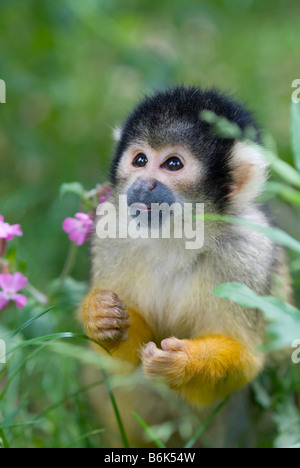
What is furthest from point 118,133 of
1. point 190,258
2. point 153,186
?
point 190,258

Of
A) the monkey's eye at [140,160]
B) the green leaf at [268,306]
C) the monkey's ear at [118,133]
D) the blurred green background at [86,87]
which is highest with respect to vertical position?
the blurred green background at [86,87]

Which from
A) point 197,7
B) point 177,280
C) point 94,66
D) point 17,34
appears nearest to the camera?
point 177,280

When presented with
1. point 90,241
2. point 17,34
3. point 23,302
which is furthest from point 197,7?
point 23,302

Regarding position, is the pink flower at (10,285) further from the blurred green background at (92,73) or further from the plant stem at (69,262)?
the blurred green background at (92,73)

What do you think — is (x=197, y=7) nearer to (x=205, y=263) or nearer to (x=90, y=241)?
(x=90, y=241)

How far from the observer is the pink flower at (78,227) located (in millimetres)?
2984

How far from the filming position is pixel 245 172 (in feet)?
9.50

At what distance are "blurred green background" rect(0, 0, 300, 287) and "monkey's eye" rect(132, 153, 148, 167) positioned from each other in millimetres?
1552

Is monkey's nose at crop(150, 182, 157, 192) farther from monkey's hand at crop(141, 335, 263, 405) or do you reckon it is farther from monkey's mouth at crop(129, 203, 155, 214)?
monkey's hand at crop(141, 335, 263, 405)

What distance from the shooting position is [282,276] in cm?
326

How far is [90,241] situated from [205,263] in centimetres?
83

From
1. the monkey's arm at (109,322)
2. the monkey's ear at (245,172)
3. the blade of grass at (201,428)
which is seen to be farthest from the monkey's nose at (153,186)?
the blade of grass at (201,428)

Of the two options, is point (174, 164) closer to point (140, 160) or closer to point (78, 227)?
point (140, 160)

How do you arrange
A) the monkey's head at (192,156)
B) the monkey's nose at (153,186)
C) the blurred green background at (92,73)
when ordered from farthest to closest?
the blurred green background at (92,73), the monkey's head at (192,156), the monkey's nose at (153,186)
